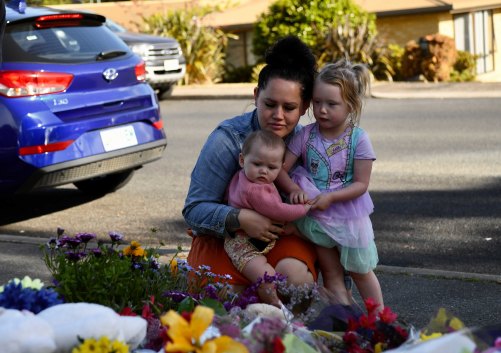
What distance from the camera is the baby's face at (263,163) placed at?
457 centimetres

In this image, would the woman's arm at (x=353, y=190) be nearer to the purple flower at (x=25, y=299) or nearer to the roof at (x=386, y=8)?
the purple flower at (x=25, y=299)

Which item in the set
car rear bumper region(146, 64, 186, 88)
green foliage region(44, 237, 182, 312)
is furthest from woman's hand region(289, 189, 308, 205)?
→ car rear bumper region(146, 64, 186, 88)

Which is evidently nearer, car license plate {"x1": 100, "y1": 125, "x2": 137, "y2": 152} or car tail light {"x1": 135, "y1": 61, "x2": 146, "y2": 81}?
car license plate {"x1": 100, "y1": 125, "x2": 137, "y2": 152}

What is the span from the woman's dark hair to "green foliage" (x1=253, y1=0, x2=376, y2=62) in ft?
66.4

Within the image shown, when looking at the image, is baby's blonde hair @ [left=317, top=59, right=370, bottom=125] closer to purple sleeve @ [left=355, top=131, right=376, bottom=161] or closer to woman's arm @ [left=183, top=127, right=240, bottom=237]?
purple sleeve @ [left=355, top=131, right=376, bottom=161]

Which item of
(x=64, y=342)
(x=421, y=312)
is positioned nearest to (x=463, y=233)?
(x=421, y=312)

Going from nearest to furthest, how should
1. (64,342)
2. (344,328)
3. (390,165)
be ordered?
(64,342)
(344,328)
(390,165)

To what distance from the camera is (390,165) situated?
11727 mm

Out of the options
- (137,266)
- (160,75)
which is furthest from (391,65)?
(137,266)

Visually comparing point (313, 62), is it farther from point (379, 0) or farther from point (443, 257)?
point (379, 0)

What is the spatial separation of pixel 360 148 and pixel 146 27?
22250 mm

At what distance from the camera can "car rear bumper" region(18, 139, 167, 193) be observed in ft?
27.7

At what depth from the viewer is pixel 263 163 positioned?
4.60 meters

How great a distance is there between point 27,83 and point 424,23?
2120 cm
